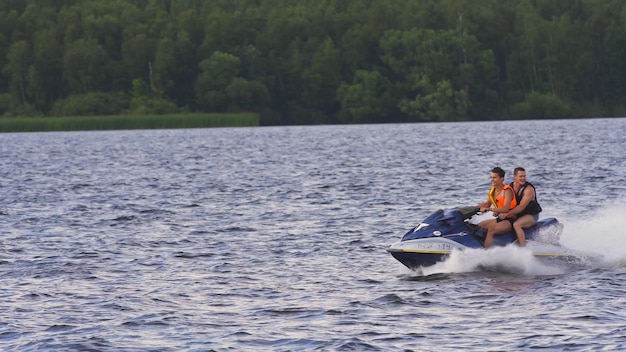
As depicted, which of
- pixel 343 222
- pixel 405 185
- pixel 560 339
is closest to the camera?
pixel 560 339

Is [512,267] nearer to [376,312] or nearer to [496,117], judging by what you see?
[376,312]

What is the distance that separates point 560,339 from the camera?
1510cm

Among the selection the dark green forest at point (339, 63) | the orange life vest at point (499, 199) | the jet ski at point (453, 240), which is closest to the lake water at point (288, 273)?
the jet ski at point (453, 240)

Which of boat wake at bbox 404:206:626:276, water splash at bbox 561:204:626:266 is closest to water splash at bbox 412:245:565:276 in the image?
boat wake at bbox 404:206:626:276

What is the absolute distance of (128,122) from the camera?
120438 millimetres

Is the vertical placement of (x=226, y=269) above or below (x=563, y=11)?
below

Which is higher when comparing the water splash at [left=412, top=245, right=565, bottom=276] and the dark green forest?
the dark green forest

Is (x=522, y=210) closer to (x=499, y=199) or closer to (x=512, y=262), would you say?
(x=499, y=199)

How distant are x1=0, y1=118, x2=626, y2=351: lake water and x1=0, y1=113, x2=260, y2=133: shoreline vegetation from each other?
73260 mm

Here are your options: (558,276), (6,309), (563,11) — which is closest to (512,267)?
(558,276)

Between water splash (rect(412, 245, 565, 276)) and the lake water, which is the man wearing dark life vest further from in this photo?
the lake water

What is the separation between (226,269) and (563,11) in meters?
135

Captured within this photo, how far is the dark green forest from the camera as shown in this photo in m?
137

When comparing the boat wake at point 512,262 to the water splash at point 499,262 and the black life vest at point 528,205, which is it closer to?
the water splash at point 499,262
